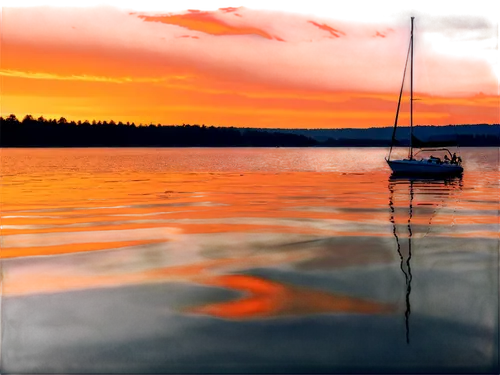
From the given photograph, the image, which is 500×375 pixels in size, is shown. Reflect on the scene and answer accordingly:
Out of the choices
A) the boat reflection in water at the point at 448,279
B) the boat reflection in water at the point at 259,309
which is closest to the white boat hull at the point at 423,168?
the boat reflection in water at the point at 448,279

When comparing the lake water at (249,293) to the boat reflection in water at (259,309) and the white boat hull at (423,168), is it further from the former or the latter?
the white boat hull at (423,168)

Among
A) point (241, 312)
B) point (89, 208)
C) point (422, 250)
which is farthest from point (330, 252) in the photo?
point (89, 208)

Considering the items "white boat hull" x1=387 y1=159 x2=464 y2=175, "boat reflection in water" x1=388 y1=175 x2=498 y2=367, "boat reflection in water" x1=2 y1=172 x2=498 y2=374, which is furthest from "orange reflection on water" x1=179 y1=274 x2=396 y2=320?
"white boat hull" x1=387 y1=159 x2=464 y2=175

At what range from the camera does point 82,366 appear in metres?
4.84

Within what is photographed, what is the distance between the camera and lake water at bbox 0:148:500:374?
6512 mm

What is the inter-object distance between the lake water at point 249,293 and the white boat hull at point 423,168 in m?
30.0

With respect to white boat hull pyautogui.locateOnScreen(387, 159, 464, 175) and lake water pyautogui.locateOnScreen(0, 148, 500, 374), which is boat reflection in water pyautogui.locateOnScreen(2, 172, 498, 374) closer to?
lake water pyautogui.locateOnScreen(0, 148, 500, 374)

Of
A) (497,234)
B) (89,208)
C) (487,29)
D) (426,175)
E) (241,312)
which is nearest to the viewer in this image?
(487,29)

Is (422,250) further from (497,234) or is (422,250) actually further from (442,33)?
(442,33)

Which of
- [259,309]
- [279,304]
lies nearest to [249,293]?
[279,304]

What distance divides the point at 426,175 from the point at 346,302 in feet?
152

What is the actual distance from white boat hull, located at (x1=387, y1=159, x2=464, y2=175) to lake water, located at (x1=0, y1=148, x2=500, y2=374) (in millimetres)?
29986

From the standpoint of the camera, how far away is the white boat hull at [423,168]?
53000mm

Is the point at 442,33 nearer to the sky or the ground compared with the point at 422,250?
nearer to the sky
